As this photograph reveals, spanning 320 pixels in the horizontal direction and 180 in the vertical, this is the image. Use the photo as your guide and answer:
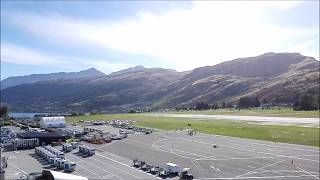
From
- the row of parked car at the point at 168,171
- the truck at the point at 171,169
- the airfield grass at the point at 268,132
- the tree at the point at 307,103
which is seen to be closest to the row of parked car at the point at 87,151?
the row of parked car at the point at 168,171

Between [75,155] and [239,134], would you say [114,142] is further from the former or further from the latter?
[239,134]

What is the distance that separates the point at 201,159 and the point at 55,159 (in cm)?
2980

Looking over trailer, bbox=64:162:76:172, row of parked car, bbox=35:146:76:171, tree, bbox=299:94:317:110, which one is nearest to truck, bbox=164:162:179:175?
trailer, bbox=64:162:76:172

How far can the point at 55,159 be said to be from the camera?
265ft

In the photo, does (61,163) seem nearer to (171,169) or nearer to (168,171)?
(168,171)

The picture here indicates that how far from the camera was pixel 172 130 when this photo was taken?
462 feet

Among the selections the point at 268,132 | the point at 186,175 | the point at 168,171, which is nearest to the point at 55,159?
the point at 168,171

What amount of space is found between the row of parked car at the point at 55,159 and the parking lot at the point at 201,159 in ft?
5.02

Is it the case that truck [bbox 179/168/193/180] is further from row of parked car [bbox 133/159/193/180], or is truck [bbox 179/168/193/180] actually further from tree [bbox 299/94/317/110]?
tree [bbox 299/94/317/110]

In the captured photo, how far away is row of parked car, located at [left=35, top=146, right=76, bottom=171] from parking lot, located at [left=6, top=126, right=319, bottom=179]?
1.53 m

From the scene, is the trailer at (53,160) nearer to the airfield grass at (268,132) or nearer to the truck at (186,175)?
the truck at (186,175)

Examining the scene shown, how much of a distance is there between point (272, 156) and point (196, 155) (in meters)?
16.1

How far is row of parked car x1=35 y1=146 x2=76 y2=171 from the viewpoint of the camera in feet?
247

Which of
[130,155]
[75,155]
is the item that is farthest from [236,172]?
[75,155]
